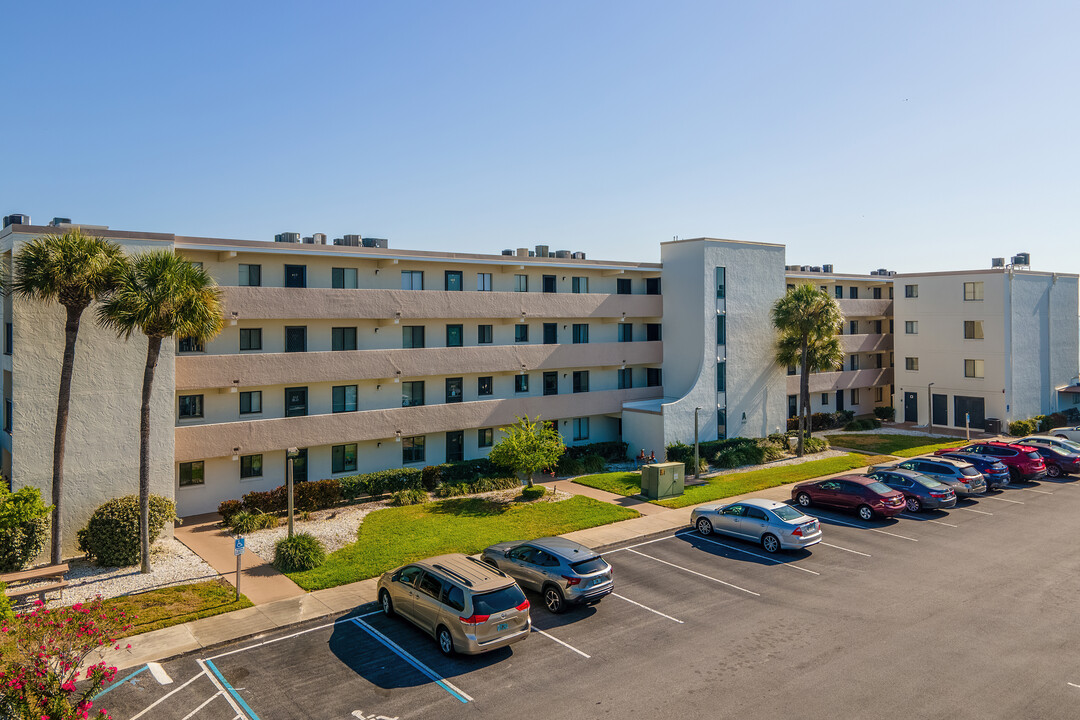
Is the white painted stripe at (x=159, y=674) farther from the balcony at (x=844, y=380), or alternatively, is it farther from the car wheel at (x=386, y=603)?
the balcony at (x=844, y=380)

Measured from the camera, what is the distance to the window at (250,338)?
2973cm

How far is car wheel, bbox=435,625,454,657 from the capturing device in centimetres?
1583

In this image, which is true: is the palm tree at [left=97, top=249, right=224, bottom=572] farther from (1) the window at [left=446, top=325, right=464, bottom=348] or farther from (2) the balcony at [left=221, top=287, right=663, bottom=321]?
(1) the window at [left=446, top=325, right=464, bottom=348]

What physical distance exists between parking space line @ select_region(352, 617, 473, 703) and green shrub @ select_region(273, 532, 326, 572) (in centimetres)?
454

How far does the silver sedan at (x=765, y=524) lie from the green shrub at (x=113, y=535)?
1941 cm

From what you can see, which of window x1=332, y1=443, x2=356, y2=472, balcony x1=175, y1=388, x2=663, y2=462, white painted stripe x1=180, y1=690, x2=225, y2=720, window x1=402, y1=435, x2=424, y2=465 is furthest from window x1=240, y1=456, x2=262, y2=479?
white painted stripe x1=180, y1=690, x2=225, y2=720

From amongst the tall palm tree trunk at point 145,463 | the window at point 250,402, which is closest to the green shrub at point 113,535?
the tall palm tree trunk at point 145,463

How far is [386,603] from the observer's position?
1830 centimetres

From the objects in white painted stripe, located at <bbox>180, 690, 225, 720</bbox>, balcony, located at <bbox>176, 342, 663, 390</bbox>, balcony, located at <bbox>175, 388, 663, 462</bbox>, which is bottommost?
white painted stripe, located at <bbox>180, 690, 225, 720</bbox>

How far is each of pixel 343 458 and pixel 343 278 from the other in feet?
27.6

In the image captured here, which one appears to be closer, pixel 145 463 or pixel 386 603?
pixel 386 603

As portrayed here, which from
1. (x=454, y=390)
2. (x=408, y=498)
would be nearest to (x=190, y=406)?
(x=408, y=498)

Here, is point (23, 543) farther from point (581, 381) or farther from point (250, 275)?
point (581, 381)

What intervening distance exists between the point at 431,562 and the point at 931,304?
4877cm
